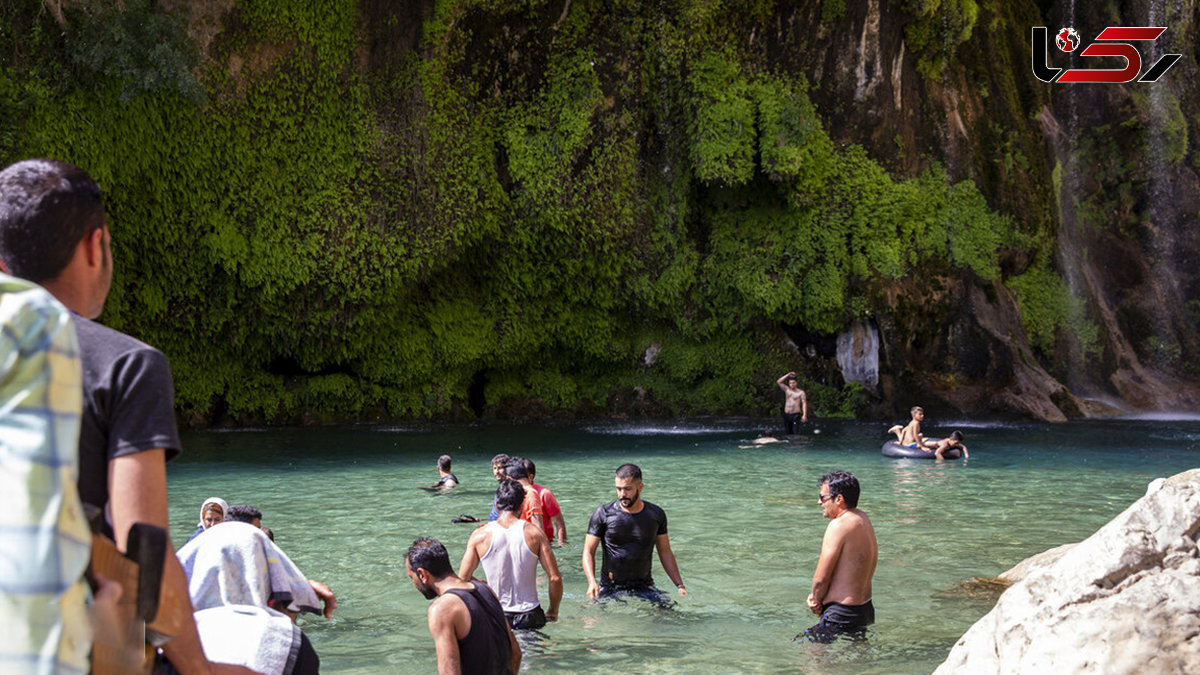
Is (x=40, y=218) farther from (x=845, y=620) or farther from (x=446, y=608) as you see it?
(x=845, y=620)

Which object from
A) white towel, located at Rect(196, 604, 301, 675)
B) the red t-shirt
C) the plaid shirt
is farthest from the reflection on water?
the plaid shirt

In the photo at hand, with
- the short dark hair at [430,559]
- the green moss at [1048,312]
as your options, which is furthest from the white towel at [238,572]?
the green moss at [1048,312]

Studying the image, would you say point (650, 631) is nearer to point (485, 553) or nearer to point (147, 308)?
point (485, 553)

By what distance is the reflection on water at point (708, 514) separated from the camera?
827cm

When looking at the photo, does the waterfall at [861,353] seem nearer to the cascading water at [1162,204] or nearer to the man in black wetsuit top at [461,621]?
the cascading water at [1162,204]

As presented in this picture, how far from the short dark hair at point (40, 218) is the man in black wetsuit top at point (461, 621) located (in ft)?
10.4

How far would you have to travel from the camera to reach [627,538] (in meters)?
8.71

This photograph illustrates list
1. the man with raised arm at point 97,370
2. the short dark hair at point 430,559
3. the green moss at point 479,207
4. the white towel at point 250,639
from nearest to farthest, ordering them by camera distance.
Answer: the man with raised arm at point 97,370 < the white towel at point 250,639 < the short dark hair at point 430,559 < the green moss at point 479,207

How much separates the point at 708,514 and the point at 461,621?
9442 mm

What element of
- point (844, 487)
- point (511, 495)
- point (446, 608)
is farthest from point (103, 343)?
point (844, 487)

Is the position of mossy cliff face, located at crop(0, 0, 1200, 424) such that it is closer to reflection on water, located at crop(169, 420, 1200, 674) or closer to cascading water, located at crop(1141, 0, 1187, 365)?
cascading water, located at crop(1141, 0, 1187, 365)

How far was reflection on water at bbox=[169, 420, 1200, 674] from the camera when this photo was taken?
8.27m

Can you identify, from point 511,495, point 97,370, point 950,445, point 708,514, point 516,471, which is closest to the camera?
point 97,370

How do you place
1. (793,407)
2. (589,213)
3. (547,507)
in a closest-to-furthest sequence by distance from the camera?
(547,507) → (793,407) → (589,213)
